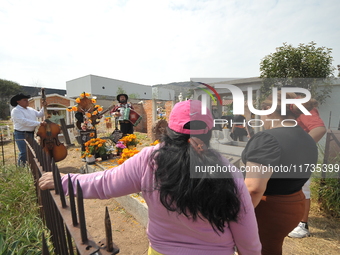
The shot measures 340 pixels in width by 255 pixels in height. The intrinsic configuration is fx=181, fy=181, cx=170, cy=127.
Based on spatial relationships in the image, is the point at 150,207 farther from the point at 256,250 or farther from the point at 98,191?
the point at 256,250

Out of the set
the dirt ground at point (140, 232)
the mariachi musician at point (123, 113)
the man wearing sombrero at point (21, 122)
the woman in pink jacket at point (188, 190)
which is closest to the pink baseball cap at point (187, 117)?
the woman in pink jacket at point (188, 190)

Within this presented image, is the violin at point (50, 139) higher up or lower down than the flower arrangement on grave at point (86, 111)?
lower down

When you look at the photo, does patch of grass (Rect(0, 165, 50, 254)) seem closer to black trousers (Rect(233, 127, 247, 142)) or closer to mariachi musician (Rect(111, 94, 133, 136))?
black trousers (Rect(233, 127, 247, 142))

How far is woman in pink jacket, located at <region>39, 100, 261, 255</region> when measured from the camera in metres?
0.74

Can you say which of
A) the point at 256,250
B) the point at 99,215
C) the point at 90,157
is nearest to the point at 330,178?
the point at 256,250

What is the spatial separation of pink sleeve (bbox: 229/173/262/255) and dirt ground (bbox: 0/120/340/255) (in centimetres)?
161

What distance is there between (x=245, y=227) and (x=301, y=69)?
5530 millimetres

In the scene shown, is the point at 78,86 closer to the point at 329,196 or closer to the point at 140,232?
the point at 140,232

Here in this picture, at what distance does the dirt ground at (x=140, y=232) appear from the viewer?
2.09m

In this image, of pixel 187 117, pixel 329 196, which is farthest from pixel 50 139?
pixel 329 196

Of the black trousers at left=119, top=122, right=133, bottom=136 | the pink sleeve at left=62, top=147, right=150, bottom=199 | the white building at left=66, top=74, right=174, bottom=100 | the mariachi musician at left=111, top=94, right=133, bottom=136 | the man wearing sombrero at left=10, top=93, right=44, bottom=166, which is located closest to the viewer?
the pink sleeve at left=62, top=147, right=150, bottom=199

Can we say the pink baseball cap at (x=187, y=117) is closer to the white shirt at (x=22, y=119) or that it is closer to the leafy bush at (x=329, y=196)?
the leafy bush at (x=329, y=196)

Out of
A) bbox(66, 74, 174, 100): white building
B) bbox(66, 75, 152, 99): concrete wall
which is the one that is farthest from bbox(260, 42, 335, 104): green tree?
bbox(66, 75, 152, 99): concrete wall

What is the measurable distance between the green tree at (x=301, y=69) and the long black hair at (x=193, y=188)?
4.51 m
